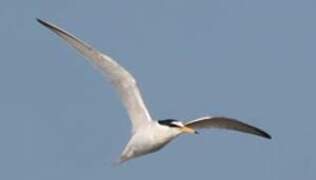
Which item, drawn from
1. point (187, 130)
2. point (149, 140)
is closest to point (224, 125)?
point (187, 130)

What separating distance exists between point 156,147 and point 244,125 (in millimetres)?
2624

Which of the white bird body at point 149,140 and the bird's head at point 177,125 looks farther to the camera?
the bird's head at point 177,125

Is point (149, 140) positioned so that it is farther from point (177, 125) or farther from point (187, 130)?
point (187, 130)

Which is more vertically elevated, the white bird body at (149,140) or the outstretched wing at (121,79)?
the outstretched wing at (121,79)

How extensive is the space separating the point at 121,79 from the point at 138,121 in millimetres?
993

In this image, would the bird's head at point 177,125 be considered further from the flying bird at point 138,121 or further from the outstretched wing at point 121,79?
the outstretched wing at point 121,79

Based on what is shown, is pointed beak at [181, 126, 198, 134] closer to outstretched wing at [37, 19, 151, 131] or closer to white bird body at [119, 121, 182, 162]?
white bird body at [119, 121, 182, 162]

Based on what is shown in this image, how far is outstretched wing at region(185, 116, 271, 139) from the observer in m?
30.1

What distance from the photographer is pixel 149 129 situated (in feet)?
97.9

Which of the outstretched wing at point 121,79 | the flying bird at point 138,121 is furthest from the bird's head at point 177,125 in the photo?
the outstretched wing at point 121,79

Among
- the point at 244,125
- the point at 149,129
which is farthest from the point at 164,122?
the point at 244,125

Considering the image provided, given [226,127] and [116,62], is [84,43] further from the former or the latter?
[226,127]

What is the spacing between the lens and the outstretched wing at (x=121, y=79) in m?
30.2

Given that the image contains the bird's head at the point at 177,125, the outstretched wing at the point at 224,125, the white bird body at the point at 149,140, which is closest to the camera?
the white bird body at the point at 149,140
